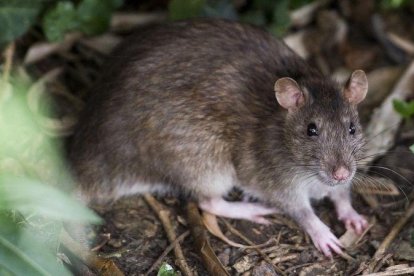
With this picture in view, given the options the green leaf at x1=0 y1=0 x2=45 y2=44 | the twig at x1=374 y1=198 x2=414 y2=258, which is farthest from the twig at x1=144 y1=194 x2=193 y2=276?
the green leaf at x1=0 y1=0 x2=45 y2=44

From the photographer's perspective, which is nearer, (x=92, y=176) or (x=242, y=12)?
(x=92, y=176)

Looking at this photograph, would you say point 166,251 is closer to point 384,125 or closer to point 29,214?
point 29,214

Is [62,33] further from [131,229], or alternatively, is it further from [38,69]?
[131,229]

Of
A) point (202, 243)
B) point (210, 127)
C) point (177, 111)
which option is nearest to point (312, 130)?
point (210, 127)

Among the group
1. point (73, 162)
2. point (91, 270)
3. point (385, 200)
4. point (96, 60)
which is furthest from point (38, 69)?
point (385, 200)

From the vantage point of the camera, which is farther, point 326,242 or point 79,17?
point 79,17

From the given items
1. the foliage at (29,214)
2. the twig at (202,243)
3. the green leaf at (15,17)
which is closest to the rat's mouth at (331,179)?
the twig at (202,243)

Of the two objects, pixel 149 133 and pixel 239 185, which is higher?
pixel 149 133
